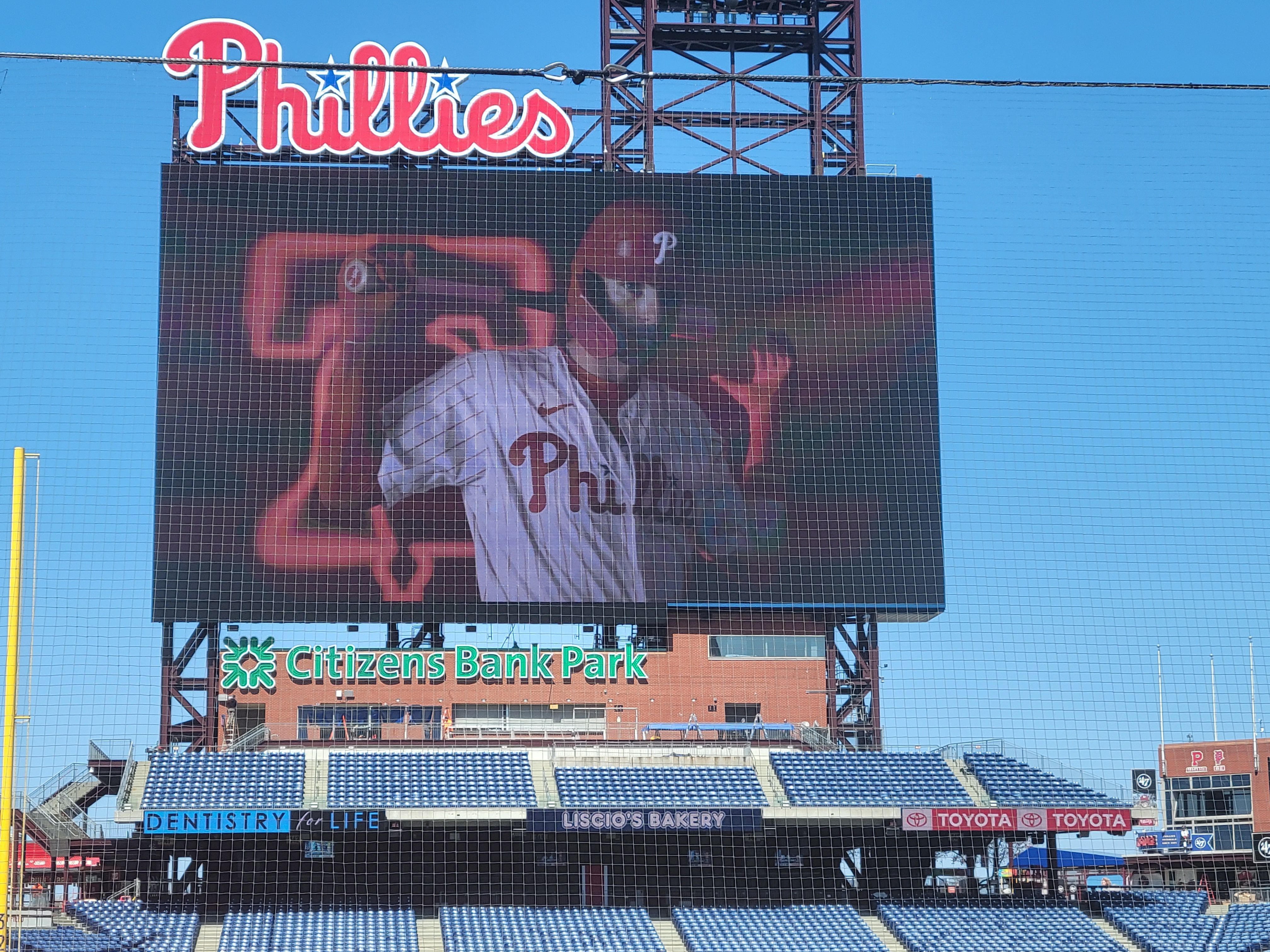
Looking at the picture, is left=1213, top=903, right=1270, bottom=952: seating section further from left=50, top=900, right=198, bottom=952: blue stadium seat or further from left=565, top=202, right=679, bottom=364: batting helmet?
left=50, top=900, right=198, bottom=952: blue stadium seat

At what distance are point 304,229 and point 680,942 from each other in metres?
10.9

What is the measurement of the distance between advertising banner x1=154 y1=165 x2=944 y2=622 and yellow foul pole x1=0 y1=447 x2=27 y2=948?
31.3 feet

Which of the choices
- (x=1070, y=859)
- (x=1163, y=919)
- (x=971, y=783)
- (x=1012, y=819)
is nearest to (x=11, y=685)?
(x=1012, y=819)

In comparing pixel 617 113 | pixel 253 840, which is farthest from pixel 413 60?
pixel 253 840

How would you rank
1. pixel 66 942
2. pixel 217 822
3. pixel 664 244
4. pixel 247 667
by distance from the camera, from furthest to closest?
pixel 664 244, pixel 247 667, pixel 217 822, pixel 66 942

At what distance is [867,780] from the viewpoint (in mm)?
22859

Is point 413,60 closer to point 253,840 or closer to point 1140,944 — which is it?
point 253,840

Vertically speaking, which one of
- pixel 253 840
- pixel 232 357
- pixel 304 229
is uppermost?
pixel 304 229

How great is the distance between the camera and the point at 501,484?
2278 cm

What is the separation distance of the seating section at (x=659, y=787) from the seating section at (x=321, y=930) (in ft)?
8.62

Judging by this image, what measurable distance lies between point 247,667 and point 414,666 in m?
2.25

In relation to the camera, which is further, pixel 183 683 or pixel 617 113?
pixel 617 113

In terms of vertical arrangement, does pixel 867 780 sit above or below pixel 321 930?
above

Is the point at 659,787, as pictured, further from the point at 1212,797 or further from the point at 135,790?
the point at 1212,797
